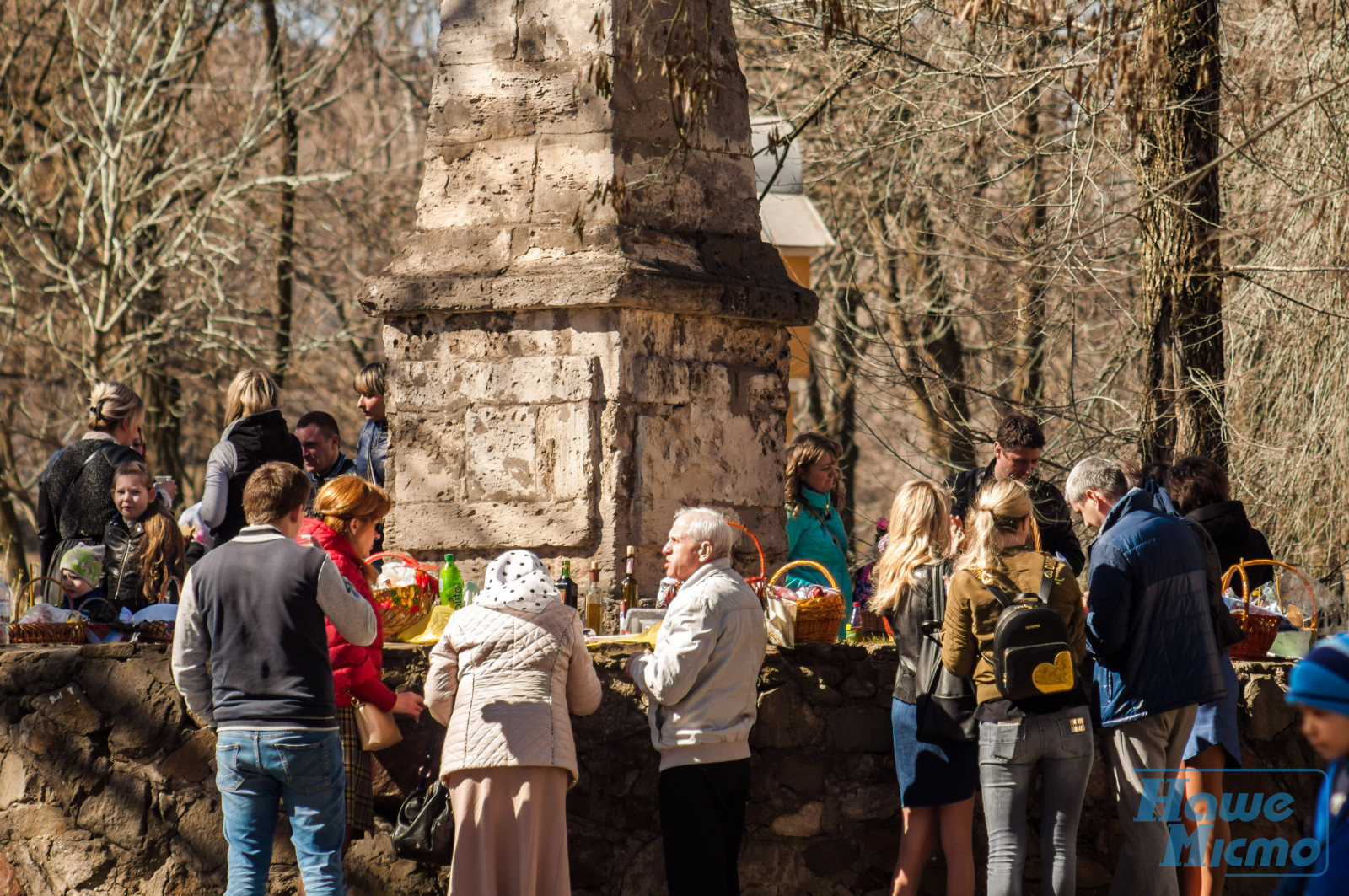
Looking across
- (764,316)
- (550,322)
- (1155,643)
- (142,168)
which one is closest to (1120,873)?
(1155,643)

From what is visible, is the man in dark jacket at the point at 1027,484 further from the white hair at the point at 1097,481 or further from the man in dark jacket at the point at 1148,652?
the man in dark jacket at the point at 1148,652

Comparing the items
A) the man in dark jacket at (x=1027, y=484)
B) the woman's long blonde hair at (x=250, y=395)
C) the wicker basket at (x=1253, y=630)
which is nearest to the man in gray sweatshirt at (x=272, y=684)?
the woman's long blonde hair at (x=250, y=395)

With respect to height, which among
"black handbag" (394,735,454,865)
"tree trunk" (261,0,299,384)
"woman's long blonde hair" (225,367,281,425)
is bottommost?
"black handbag" (394,735,454,865)

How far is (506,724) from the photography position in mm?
4270

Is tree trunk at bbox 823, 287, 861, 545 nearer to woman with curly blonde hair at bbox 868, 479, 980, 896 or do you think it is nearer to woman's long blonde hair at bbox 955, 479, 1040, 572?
woman with curly blonde hair at bbox 868, 479, 980, 896

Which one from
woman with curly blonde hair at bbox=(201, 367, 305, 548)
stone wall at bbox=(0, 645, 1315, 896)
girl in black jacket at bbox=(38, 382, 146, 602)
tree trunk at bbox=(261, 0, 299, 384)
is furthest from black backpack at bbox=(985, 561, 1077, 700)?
tree trunk at bbox=(261, 0, 299, 384)

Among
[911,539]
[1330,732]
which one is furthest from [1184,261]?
[1330,732]

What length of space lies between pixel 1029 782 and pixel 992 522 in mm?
812

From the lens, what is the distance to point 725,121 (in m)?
5.95

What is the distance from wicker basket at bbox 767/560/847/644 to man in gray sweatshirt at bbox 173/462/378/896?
5.12 ft

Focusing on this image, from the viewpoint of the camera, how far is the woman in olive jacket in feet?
14.9

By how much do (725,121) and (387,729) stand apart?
2.78m

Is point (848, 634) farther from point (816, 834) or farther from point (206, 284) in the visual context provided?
point (206, 284)

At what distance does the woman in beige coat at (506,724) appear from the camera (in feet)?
14.0
